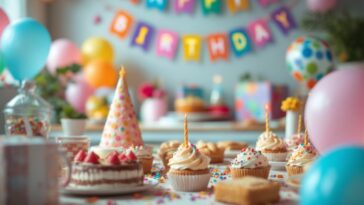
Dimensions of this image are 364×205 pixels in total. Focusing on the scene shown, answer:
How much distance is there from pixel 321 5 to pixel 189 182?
12.9ft

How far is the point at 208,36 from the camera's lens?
5.48 m

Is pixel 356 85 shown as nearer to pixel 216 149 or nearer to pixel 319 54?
pixel 216 149

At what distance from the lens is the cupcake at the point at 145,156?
1741 mm

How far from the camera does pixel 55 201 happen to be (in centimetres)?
113

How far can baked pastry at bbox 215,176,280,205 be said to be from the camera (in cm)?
119

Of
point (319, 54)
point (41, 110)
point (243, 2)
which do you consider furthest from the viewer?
point (243, 2)

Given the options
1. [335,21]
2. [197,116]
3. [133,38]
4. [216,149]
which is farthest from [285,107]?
[133,38]

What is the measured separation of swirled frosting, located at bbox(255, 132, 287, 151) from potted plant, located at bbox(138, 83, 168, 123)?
10.8 ft

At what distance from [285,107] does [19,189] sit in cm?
145

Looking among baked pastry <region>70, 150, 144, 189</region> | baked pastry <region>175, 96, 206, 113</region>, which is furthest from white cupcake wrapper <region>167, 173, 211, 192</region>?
baked pastry <region>175, 96, 206, 113</region>

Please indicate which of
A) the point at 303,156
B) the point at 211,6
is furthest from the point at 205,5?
the point at 303,156

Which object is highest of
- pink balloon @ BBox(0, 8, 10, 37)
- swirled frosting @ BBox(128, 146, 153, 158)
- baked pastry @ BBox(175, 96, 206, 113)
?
pink balloon @ BBox(0, 8, 10, 37)

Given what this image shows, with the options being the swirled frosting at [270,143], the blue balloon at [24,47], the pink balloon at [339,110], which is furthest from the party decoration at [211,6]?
the pink balloon at [339,110]

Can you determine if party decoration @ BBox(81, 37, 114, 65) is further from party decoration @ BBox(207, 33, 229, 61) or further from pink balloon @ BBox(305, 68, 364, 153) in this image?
pink balloon @ BBox(305, 68, 364, 153)
